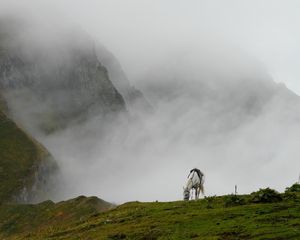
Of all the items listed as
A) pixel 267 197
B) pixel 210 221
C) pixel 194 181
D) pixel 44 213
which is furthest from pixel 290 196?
pixel 44 213

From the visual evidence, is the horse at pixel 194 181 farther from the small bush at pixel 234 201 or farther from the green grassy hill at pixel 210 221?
the small bush at pixel 234 201

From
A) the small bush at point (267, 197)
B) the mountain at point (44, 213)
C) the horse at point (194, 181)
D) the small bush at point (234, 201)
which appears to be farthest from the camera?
the mountain at point (44, 213)

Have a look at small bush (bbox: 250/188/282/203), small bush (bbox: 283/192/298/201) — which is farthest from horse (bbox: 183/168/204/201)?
small bush (bbox: 283/192/298/201)

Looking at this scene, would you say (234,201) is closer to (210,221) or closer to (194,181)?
(210,221)

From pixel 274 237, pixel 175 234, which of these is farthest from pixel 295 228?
pixel 175 234

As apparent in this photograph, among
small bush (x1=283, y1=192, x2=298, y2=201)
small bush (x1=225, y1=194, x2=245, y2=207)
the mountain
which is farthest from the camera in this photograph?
the mountain

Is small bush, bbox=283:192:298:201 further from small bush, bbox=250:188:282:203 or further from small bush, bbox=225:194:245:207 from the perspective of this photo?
small bush, bbox=225:194:245:207

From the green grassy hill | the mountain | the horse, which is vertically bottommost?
the green grassy hill

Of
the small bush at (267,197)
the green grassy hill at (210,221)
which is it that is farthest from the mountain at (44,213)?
the small bush at (267,197)

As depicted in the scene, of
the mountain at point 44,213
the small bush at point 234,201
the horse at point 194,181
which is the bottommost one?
the small bush at point 234,201

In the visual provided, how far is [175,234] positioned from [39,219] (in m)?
132

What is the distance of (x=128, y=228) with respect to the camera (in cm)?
4559

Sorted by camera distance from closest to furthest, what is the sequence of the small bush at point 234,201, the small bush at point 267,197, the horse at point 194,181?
1. the small bush at point 267,197
2. the small bush at point 234,201
3. the horse at point 194,181

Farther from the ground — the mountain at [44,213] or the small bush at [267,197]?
the mountain at [44,213]
